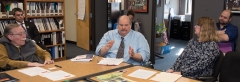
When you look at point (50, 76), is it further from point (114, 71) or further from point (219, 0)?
point (219, 0)

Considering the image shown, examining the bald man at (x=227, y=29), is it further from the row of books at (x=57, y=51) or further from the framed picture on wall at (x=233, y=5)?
the row of books at (x=57, y=51)

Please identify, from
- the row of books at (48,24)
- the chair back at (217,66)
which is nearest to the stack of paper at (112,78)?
the chair back at (217,66)

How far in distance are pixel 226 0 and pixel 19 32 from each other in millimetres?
2992

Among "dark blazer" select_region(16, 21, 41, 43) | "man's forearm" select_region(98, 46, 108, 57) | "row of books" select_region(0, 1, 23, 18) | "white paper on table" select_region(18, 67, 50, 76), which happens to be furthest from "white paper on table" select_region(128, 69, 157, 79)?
"row of books" select_region(0, 1, 23, 18)

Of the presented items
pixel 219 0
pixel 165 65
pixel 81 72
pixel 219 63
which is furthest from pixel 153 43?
pixel 81 72

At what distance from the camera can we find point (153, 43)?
4977mm

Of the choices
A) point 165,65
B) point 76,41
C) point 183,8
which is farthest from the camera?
point 183,8

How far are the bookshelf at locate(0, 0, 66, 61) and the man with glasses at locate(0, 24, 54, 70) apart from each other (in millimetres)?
2048

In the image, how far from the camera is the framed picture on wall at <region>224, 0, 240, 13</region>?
345 centimetres

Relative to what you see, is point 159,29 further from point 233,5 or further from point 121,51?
point 121,51

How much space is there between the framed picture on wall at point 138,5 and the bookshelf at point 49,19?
60.3 inches

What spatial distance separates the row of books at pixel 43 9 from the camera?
4.66 meters

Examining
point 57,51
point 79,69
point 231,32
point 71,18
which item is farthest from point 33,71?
point 71,18

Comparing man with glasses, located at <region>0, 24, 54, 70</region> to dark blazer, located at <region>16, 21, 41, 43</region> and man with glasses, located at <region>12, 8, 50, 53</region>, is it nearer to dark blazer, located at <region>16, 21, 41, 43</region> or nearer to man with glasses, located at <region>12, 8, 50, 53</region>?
man with glasses, located at <region>12, 8, 50, 53</region>
